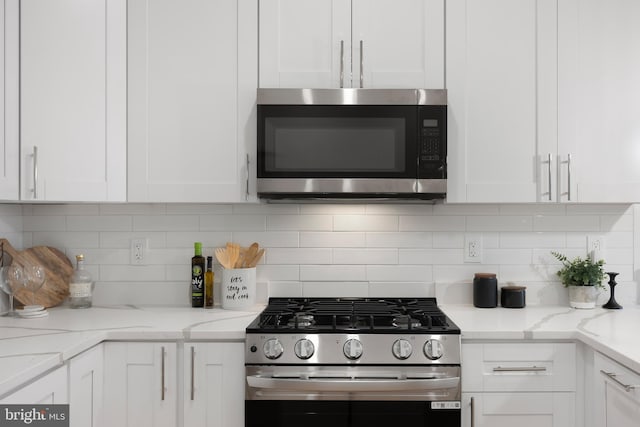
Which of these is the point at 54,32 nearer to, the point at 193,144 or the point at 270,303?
the point at 193,144

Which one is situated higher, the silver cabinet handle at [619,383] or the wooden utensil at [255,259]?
the wooden utensil at [255,259]

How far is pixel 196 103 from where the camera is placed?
231cm

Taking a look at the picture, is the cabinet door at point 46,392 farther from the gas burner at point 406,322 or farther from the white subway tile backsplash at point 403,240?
the white subway tile backsplash at point 403,240

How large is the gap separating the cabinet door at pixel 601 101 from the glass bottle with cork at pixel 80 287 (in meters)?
2.16

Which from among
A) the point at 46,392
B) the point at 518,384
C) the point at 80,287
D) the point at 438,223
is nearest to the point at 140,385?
the point at 46,392

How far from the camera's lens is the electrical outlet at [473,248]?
8.60ft

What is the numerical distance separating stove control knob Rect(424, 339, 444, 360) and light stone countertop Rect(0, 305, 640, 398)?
0.39 ft

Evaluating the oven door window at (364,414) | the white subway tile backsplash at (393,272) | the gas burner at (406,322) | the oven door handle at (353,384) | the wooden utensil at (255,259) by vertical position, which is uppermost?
the wooden utensil at (255,259)

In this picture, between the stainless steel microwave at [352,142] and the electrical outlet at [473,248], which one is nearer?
the stainless steel microwave at [352,142]

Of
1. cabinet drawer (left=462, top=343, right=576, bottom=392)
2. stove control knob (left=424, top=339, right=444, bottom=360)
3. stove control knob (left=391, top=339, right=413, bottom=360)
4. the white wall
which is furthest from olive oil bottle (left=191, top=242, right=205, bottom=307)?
cabinet drawer (left=462, top=343, right=576, bottom=392)

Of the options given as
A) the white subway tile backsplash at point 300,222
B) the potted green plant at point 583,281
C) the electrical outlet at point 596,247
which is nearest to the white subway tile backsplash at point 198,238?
the white subway tile backsplash at point 300,222

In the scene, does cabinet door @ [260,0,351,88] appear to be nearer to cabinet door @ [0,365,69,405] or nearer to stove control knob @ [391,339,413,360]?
stove control knob @ [391,339,413,360]

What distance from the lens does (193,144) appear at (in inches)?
90.9

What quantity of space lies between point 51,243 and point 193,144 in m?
0.93
